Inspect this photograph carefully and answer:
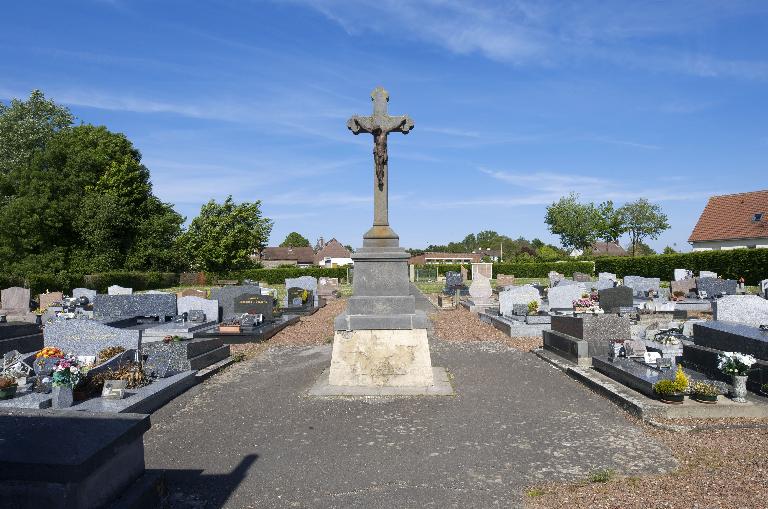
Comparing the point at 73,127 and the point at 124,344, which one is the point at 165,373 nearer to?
the point at 124,344

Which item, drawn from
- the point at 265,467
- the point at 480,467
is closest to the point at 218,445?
the point at 265,467

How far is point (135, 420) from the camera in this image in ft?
14.4

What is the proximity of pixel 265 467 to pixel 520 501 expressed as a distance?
281 cm

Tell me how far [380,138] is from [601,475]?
656cm

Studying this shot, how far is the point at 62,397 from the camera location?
775cm

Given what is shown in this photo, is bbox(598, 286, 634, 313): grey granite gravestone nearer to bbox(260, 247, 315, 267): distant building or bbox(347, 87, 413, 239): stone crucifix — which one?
bbox(347, 87, 413, 239): stone crucifix

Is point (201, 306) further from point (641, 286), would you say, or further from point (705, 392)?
point (641, 286)

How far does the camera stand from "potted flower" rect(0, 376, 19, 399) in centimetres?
805

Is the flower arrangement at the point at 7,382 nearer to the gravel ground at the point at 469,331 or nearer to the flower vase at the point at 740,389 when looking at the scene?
the gravel ground at the point at 469,331

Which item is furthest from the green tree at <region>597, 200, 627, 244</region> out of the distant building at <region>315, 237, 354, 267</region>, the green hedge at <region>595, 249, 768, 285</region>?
the distant building at <region>315, 237, 354, 267</region>

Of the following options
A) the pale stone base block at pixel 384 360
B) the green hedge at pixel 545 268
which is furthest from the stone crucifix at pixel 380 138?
the green hedge at pixel 545 268

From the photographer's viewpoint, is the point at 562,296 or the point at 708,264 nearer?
the point at 562,296

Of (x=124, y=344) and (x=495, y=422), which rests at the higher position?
(x=124, y=344)

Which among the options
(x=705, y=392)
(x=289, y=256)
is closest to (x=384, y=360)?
(x=705, y=392)
